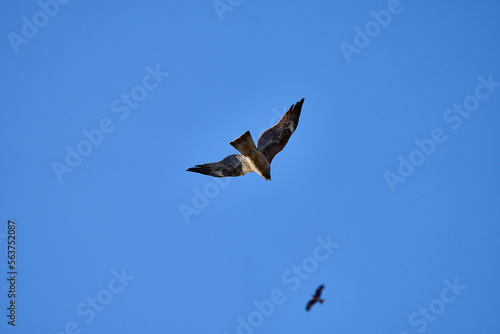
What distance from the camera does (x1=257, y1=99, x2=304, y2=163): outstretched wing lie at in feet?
40.9

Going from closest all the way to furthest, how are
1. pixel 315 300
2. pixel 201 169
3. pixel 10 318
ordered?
pixel 201 169
pixel 315 300
pixel 10 318

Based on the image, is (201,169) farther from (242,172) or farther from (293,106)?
(293,106)

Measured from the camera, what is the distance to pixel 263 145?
41.0ft

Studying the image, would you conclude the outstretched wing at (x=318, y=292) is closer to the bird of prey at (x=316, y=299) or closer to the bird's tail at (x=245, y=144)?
the bird of prey at (x=316, y=299)

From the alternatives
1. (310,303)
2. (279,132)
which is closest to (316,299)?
(310,303)

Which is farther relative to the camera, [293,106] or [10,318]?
[10,318]

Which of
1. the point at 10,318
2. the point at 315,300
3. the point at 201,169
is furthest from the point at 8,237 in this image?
the point at 315,300

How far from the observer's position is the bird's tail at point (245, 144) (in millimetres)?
11055

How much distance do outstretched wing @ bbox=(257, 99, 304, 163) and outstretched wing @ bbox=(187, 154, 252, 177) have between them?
0.61m

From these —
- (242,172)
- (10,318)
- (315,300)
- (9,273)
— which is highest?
(9,273)

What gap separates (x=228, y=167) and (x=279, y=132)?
172cm

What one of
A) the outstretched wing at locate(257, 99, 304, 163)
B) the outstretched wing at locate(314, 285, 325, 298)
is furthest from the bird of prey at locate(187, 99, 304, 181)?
the outstretched wing at locate(314, 285, 325, 298)

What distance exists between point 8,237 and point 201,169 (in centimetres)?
802

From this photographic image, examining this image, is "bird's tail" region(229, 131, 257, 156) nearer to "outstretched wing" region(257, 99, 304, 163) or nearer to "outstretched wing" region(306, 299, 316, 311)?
"outstretched wing" region(257, 99, 304, 163)
